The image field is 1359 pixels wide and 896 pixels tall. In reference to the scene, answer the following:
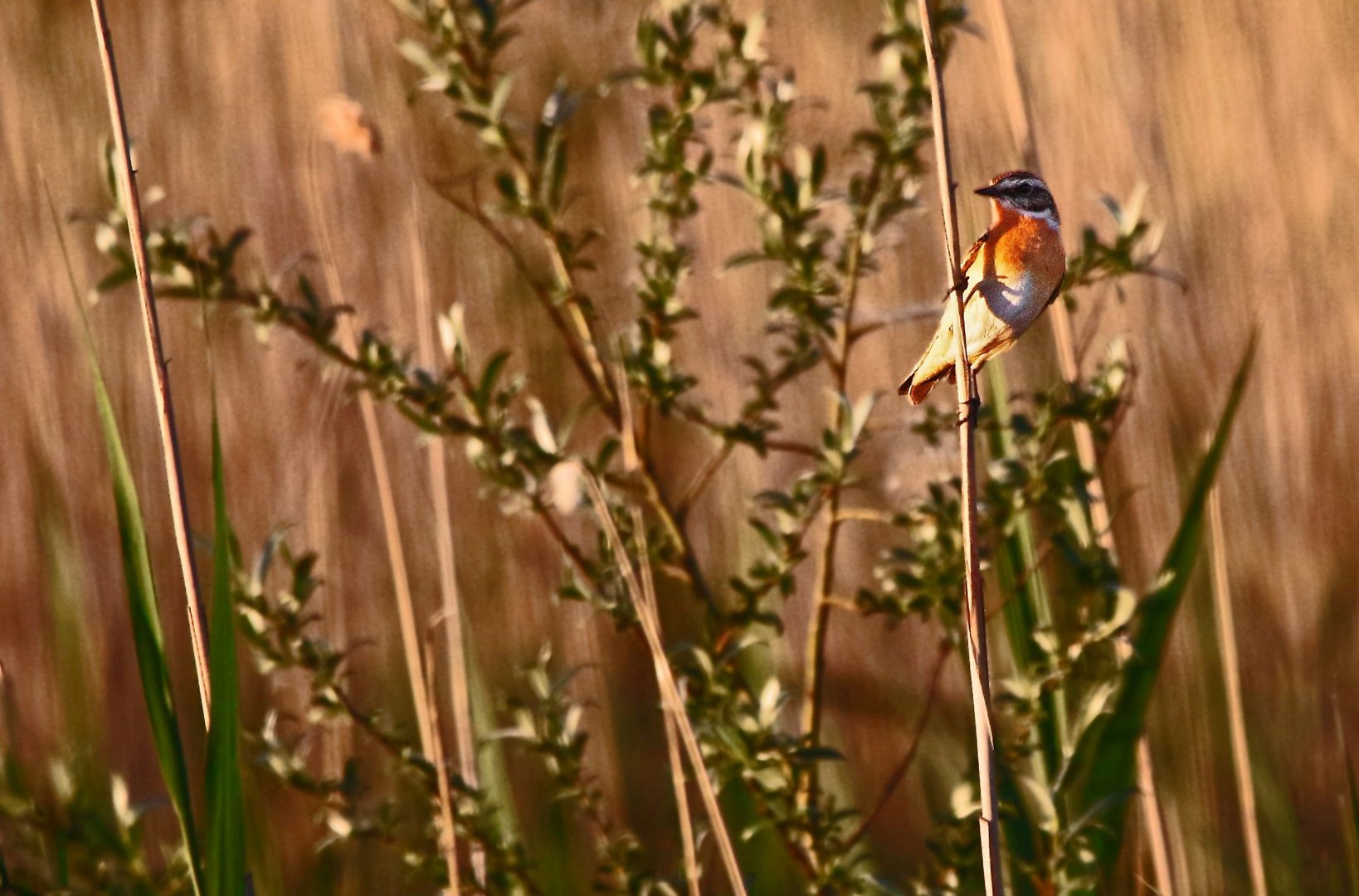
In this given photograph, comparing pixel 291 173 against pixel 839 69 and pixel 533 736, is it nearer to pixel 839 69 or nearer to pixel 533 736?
pixel 839 69

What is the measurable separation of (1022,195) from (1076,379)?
11.7 inches

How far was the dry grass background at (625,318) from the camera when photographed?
95.7 inches

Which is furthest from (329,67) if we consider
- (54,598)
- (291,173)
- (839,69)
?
(54,598)

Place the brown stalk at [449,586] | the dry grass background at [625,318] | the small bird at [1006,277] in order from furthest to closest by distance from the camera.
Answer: the dry grass background at [625,318] → the brown stalk at [449,586] → the small bird at [1006,277]

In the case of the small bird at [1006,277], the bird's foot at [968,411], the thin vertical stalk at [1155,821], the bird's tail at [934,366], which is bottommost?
the thin vertical stalk at [1155,821]

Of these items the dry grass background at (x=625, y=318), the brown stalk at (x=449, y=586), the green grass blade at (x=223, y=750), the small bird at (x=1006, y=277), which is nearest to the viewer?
the green grass blade at (x=223, y=750)

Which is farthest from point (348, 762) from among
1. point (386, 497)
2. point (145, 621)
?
point (145, 621)

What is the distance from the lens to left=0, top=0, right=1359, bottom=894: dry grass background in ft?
7.98

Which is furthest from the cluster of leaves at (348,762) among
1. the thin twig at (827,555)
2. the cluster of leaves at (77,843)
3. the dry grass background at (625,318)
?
the dry grass background at (625,318)

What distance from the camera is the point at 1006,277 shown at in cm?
133

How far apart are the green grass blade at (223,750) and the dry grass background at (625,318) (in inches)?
45.1

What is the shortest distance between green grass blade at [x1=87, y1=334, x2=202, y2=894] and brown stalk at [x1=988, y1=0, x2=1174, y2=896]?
994mm

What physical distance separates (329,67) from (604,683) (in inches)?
50.0

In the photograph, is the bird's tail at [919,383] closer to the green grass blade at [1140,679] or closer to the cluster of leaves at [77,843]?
the green grass blade at [1140,679]
